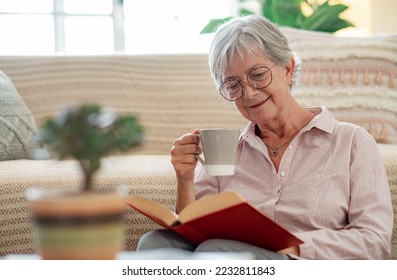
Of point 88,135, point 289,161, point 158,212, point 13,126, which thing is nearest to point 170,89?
point 13,126

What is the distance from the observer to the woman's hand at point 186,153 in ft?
4.44

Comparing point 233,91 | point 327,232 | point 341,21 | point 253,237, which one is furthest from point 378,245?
point 341,21

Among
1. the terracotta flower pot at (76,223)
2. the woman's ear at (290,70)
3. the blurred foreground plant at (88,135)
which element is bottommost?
the terracotta flower pot at (76,223)

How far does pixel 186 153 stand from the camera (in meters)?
1.36

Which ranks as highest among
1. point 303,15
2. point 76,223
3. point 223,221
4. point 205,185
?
point 303,15

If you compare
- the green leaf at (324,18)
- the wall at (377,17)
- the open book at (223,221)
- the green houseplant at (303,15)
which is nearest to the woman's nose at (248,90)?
the open book at (223,221)

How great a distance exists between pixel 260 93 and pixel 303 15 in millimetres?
1942

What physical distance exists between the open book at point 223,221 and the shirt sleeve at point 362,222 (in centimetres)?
17

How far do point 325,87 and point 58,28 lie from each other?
192cm

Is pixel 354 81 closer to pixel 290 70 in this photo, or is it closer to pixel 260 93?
pixel 290 70

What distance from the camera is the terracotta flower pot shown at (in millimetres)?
632

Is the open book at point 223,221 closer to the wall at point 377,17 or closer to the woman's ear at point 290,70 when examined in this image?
the woman's ear at point 290,70

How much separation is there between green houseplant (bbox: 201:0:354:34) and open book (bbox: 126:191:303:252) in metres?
2.14

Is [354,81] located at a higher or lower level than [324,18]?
lower
